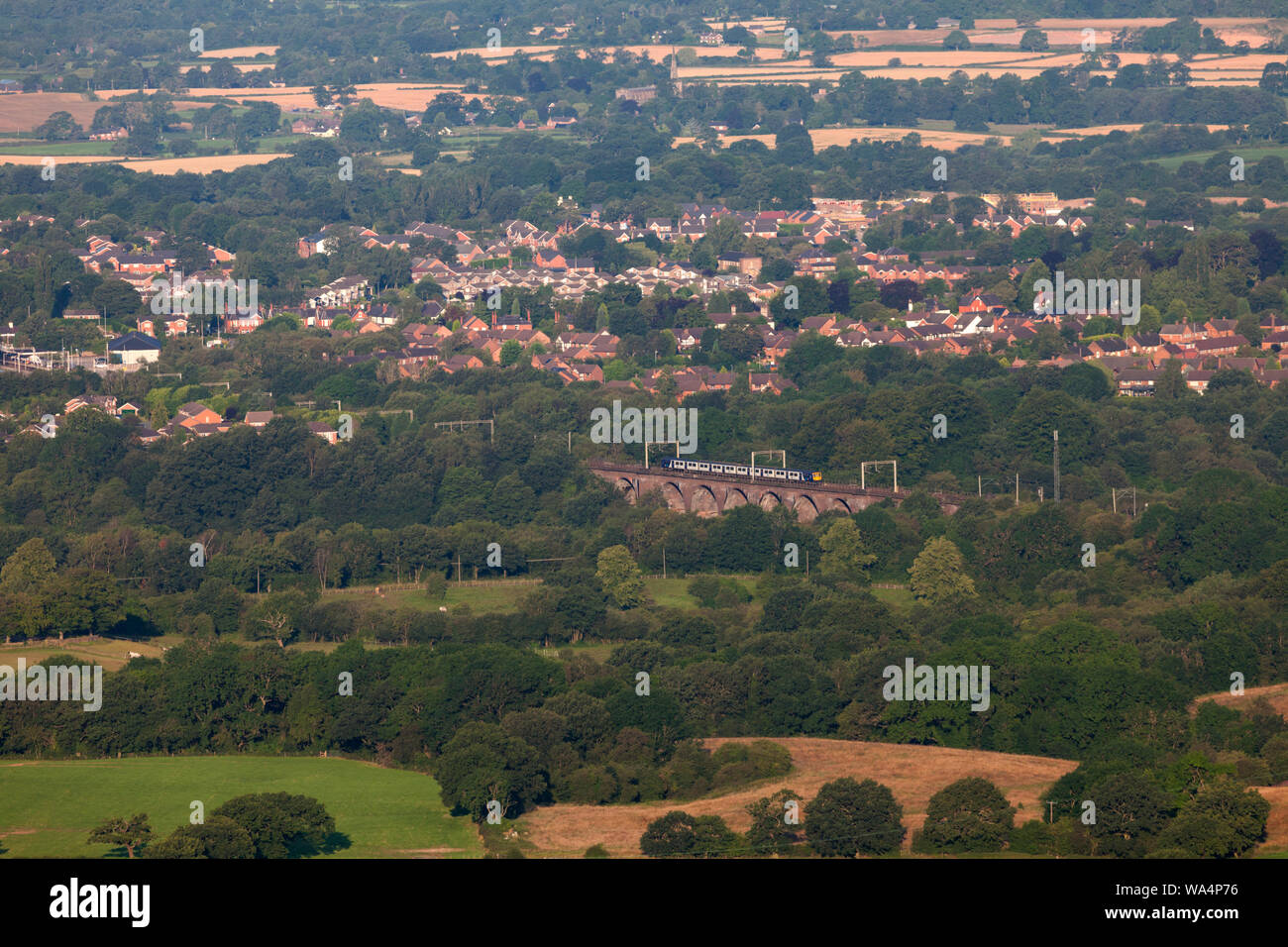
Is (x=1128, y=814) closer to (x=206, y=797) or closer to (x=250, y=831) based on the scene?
(x=250, y=831)

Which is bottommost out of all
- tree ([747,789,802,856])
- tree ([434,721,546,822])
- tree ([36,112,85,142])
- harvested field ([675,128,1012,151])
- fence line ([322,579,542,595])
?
fence line ([322,579,542,595])

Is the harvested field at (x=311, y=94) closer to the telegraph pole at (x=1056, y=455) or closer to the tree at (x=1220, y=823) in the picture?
the telegraph pole at (x=1056, y=455)

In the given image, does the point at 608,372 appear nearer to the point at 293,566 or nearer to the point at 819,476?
the point at 819,476

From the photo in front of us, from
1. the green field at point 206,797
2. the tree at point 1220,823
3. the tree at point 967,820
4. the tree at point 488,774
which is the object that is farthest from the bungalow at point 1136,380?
the tree at point 1220,823

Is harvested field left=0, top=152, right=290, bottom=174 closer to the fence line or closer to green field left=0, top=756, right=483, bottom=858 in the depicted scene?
the fence line

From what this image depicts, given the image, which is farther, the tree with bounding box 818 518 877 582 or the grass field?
the tree with bounding box 818 518 877 582

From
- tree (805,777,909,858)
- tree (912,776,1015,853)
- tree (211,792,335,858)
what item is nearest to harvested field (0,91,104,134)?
tree (211,792,335,858)
